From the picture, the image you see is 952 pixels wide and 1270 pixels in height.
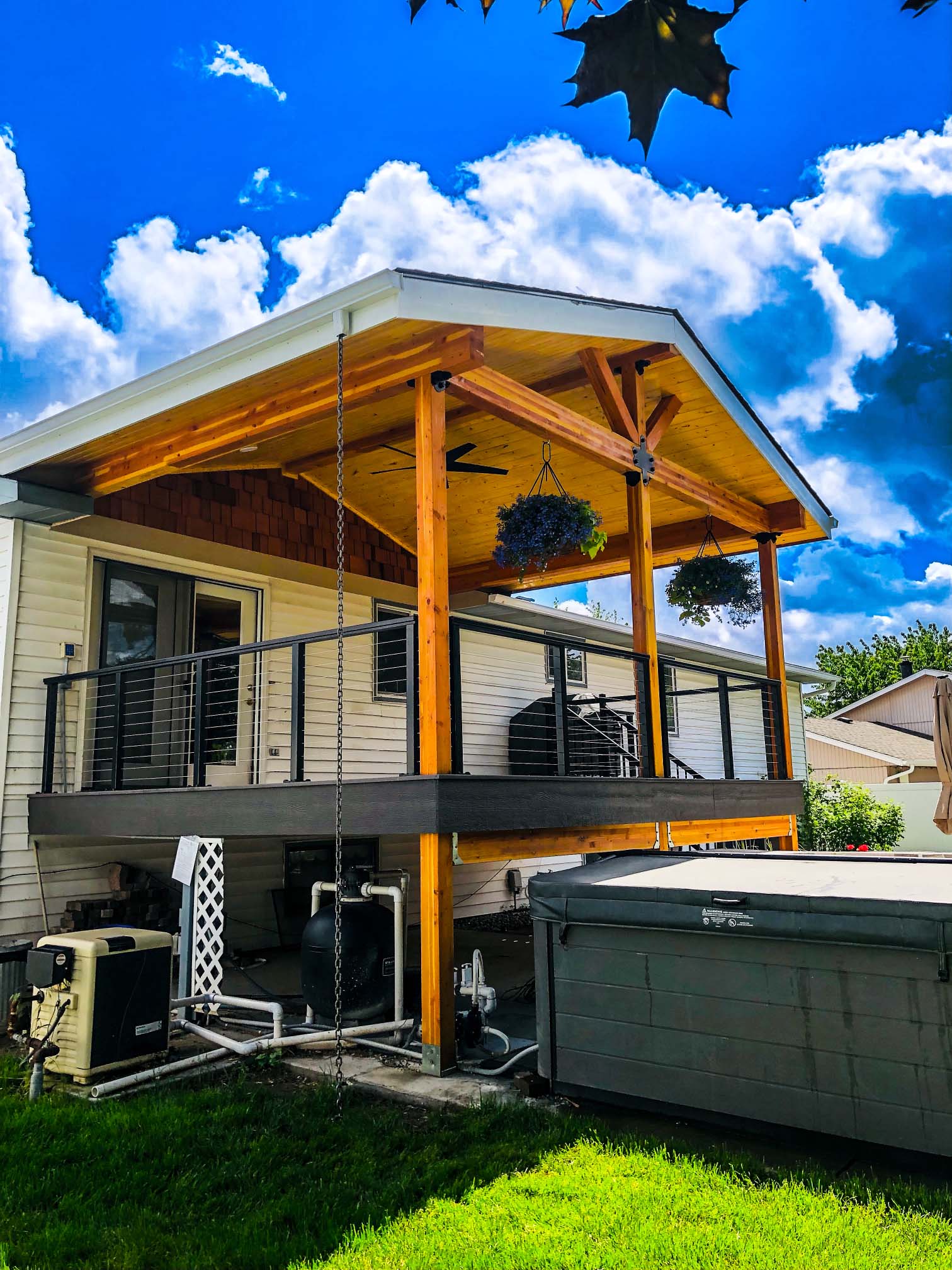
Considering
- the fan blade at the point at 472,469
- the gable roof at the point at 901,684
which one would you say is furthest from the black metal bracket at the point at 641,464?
the gable roof at the point at 901,684

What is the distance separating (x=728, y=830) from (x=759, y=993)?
492 centimetres

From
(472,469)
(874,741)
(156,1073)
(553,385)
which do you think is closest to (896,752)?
(874,741)

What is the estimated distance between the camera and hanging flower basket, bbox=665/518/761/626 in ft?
29.3

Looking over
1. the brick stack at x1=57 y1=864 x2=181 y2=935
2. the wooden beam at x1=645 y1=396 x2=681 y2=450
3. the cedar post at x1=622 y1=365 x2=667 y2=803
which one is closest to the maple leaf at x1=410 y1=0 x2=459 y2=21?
the cedar post at x1=622 y1=365 x2=667 y2=803

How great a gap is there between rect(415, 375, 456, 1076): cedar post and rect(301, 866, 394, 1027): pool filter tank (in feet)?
2.74

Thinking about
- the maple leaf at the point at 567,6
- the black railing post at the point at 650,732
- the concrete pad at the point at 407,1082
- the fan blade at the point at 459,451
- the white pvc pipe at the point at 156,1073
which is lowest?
the concrete pad at the point at 407,1082

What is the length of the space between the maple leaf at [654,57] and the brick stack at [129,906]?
23.7 ft

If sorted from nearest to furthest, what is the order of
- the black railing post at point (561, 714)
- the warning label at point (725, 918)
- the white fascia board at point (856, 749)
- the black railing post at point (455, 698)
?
the warning label at point (725, 918) < the black railing post at point (455, 698) < the black railing post at point (561, 714) < the white fascia board at point (856, 749)

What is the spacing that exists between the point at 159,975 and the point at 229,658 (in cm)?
392

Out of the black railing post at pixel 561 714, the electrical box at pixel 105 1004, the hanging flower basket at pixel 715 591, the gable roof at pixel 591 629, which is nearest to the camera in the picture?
the electrical box at pixel 105 1004

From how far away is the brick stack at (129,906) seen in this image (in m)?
7.45

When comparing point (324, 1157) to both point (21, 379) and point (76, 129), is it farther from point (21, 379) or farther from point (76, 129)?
point (21, 379)

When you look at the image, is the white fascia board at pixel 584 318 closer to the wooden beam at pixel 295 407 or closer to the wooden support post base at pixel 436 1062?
the wooden beam at pixel 295 407

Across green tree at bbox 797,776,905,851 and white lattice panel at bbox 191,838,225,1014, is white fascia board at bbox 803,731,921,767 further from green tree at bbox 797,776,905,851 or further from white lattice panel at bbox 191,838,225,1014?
white lattice panel at bbox 191,838,225,1014
